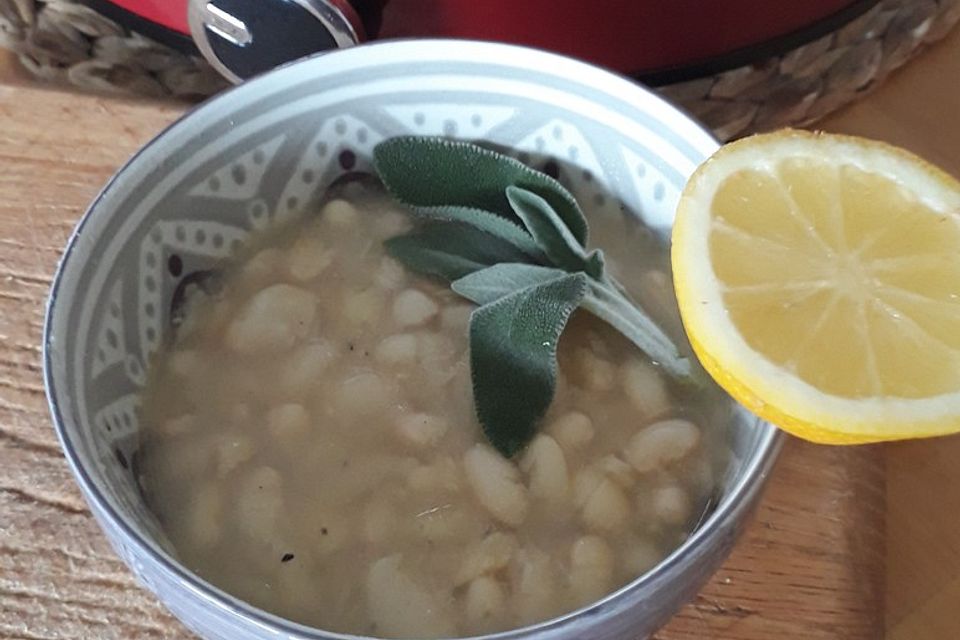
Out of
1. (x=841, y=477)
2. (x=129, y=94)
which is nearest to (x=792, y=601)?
(x=841, y=477)

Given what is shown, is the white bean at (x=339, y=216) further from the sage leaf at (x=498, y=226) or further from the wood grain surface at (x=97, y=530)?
the wood grain surface at (x=97, y=530)

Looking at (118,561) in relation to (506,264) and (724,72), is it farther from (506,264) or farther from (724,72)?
(724,72)

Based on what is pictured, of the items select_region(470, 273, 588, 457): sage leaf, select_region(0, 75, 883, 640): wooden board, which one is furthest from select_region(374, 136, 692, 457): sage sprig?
select_region(0, 75, 883, 640): wooden board

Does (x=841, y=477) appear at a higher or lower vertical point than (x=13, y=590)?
higher

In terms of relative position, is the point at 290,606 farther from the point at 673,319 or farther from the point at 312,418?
the point at 673,319

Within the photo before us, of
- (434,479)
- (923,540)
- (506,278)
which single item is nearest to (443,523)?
(434,479)

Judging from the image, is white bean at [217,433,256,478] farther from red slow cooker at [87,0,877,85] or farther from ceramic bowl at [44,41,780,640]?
red slow cooker at [87,0,877,85]

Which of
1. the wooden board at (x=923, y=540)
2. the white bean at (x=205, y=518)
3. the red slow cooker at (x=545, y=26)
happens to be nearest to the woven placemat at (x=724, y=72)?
the red slow cooker at (x=545, y=26)
